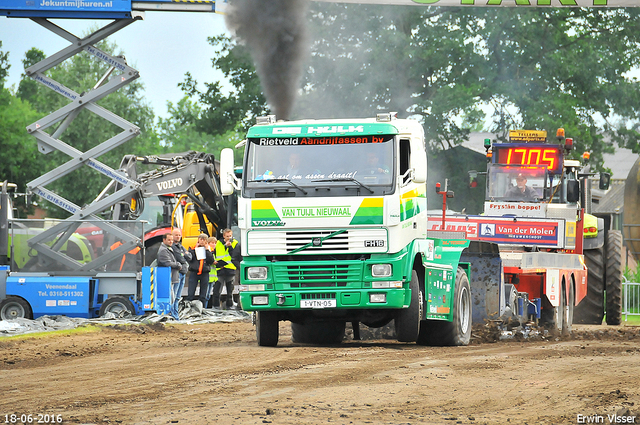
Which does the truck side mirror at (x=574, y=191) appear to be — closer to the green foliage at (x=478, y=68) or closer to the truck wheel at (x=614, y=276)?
the truck wheel at (x=614, y=276)

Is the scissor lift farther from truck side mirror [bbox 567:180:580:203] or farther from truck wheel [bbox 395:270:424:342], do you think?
truck side mirror [bbox 567:180:580:203]

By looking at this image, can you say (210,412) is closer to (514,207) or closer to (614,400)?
(614,400)

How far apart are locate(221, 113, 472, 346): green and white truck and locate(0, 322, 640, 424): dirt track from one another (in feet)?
2.35

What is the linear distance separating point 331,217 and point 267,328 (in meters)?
2.09

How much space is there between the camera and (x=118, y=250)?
1756 centimetres

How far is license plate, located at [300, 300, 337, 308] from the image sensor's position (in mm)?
11602

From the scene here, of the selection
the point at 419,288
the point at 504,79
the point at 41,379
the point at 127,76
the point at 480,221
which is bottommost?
the point at 41,379

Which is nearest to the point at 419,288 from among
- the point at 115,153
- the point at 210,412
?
the point at 210,412

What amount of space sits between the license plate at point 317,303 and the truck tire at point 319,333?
2017 mm

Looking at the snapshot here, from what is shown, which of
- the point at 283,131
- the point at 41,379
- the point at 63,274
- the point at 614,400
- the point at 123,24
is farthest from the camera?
the point at 123,24

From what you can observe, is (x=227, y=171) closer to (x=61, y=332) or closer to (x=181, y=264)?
(x=61, y=332)

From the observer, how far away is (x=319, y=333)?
45.3 feet

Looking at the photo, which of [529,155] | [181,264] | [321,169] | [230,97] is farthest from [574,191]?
[230,97]

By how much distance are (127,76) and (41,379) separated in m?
11.1
